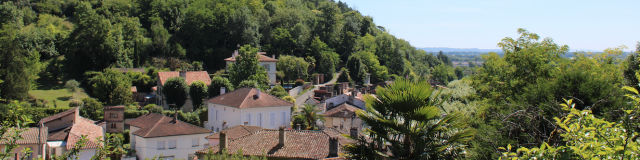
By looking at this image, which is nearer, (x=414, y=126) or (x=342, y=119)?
(x=414, y=126)

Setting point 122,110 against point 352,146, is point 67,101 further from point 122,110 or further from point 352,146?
point 352,146

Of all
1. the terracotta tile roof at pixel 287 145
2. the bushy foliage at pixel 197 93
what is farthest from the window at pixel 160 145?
the bushy foliage at pixel 197 93

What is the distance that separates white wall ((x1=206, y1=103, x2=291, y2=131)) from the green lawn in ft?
57.6

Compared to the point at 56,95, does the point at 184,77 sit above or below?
above

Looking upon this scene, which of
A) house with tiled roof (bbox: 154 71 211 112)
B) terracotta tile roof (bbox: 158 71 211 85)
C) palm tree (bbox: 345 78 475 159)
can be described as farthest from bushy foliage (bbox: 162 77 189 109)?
palm tree (bbox: 345 78 475 159)

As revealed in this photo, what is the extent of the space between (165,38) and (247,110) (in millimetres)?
37176

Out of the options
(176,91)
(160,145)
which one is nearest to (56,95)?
(176,91)

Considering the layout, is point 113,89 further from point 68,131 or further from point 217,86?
point 68,131

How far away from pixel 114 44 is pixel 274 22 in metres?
27.9

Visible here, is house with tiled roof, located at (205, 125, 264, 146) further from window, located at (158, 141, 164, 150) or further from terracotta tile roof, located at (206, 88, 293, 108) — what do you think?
terracotta tile roof, located at (206, 88, 293, 108)

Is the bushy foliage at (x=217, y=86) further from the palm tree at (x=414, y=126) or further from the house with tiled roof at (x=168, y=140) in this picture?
the palm tree at (x=414, y=126)

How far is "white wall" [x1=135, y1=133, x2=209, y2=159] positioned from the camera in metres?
26.2

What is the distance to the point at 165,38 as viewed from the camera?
62.4m

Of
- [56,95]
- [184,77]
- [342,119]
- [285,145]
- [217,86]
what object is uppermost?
→ [184,77]
